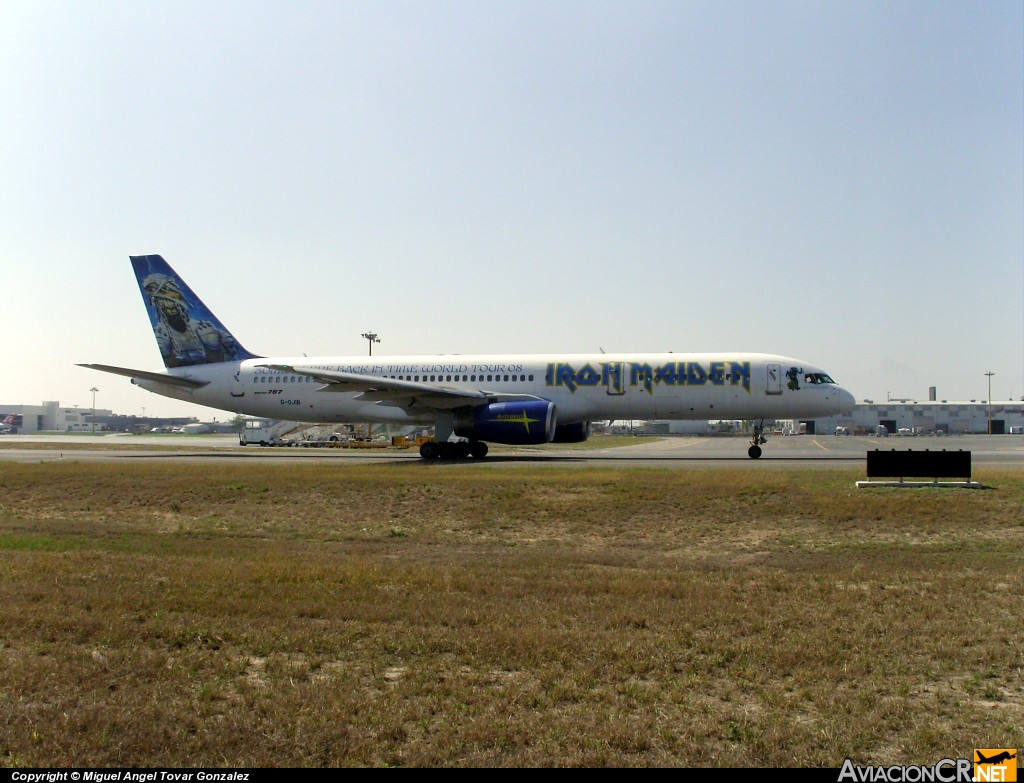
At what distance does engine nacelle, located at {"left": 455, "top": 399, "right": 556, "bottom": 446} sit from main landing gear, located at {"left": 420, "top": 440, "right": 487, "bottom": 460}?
153 centimetres

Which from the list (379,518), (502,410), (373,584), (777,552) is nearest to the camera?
(373,584)

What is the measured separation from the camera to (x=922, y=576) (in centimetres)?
1140

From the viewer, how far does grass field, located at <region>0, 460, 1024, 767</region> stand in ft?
17.8

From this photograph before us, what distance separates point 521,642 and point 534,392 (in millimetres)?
27060

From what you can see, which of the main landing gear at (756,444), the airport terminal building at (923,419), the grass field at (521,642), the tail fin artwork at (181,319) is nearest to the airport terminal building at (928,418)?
the airport terminal building at (923,419)

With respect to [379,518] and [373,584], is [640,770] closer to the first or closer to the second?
[373,584]

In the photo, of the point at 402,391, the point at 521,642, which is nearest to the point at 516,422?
the point at 402,391

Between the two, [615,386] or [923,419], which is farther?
[923,419]

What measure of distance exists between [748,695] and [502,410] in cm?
2579

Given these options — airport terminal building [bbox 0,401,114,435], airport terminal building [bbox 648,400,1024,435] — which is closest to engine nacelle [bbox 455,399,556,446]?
airport terminal building [bbox 648,400,1024,435]

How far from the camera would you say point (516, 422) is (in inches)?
1243

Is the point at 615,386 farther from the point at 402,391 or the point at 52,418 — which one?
the point at 52,418

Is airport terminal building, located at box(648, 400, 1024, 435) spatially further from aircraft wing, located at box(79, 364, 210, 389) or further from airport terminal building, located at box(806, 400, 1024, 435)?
aircraft wing, located at box(79, 364, 210, 389)

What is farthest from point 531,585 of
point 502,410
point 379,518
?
point 502,410
